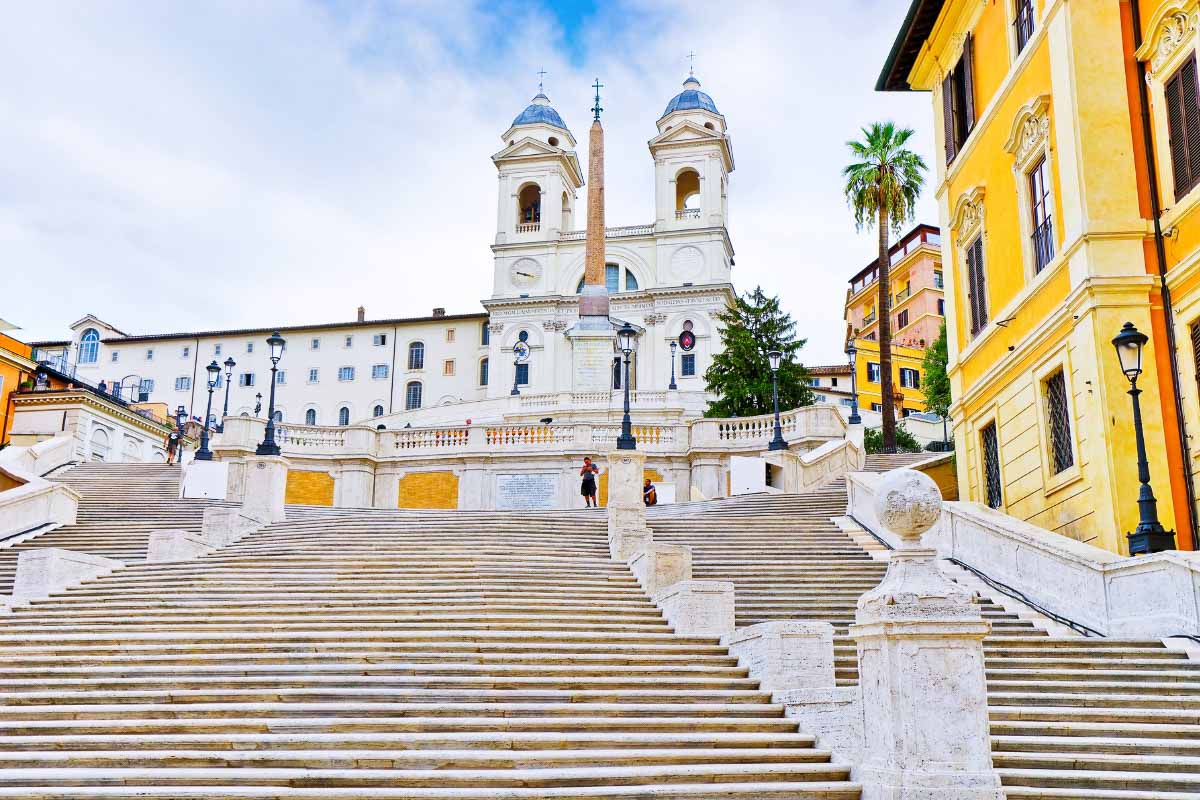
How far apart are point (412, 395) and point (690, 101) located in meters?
30.7

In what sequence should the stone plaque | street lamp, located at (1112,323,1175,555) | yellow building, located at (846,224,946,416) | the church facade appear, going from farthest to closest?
1. the church facade
2. yellow building, located at (846,224,946,416)
3. the stone plaque
4. street lamp, located at (1112,323,1175,555)

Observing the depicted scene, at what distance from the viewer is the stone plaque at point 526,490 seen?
33344mm

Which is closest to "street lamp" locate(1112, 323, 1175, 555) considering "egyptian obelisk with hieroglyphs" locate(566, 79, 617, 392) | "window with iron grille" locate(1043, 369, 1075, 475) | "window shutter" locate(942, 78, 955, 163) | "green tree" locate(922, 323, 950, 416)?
"window with iron grille" locate(1043, 369, 1075, 475)

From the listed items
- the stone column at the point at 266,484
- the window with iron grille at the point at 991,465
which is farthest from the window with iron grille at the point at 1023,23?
the stone column at the point at 266,484

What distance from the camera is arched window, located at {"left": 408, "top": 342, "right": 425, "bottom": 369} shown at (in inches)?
3492

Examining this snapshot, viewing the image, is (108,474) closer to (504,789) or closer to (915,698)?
(504,789)

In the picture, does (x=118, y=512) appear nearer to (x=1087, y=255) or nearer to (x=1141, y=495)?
(x=1087, y=255)

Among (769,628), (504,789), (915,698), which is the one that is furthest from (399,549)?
(915,698)

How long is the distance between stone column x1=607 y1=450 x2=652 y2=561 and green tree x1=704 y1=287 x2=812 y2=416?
2095 cm

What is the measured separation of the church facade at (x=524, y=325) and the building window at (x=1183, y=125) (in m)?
58.2

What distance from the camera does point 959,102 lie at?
80.1 ft

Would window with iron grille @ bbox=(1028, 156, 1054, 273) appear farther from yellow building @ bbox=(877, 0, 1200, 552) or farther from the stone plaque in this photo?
the stone plaque

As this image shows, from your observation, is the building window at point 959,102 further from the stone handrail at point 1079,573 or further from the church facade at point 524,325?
the church facade at point 524,325

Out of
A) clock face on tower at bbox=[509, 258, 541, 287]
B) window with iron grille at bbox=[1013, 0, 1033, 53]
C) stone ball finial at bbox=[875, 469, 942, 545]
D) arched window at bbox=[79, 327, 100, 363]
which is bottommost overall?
stone ball finial at bbox=[875, 469, 942, 545]
